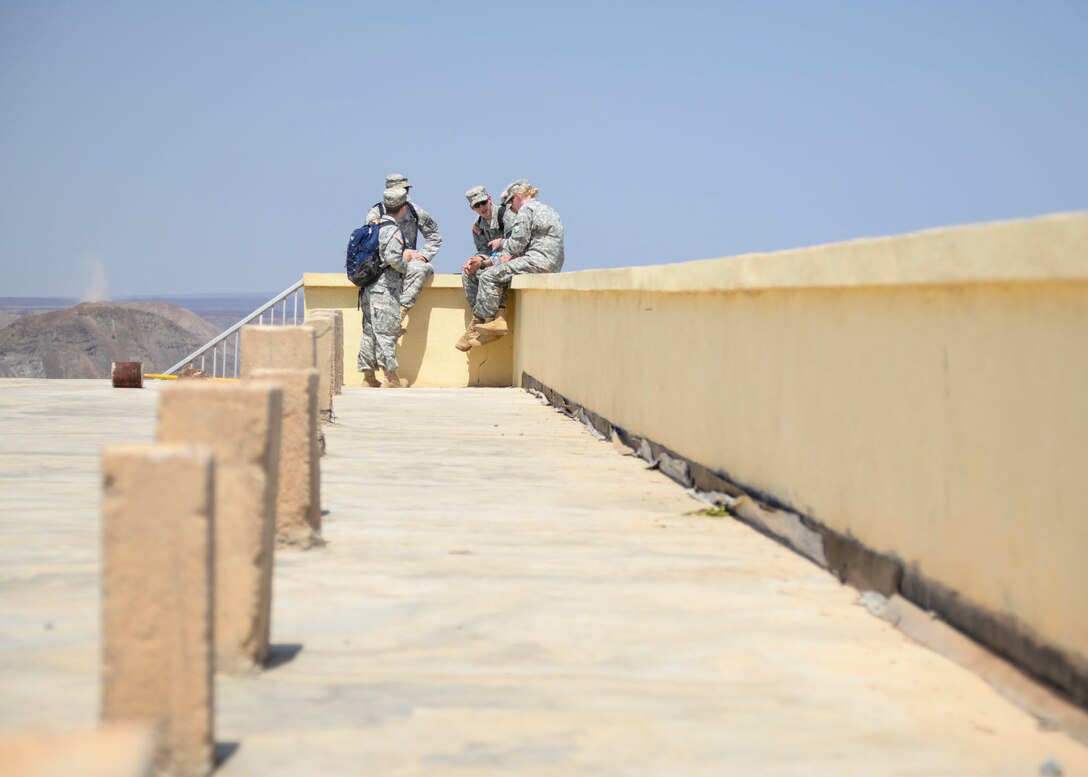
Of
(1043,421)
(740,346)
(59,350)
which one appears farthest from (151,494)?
(59,350)

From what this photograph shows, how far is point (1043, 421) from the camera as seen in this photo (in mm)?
3912

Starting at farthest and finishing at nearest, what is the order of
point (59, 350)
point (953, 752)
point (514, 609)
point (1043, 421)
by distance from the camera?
point (59, 350), point (514, 609), point (1043, 421), point (953, 752)

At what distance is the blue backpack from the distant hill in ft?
44.5

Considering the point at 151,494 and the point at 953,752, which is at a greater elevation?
the point at 151,494

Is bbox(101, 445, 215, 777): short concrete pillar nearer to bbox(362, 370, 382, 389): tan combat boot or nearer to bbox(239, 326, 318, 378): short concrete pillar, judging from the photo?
bbox(239, 326, 318, 378): short concrete pillar

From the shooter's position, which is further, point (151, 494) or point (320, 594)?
point (320, 594)

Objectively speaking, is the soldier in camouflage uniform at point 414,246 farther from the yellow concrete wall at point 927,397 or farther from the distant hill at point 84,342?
the distant hill at point 84,342

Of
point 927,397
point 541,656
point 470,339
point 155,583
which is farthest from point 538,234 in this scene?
point 155,583

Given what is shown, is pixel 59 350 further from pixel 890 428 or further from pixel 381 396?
pixel 890 428

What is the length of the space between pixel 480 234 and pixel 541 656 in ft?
51.2

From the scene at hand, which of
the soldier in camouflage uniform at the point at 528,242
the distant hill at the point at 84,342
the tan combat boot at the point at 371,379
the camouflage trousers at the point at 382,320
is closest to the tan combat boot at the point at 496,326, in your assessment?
the soldier in camouflage uniform at the point at 528,242

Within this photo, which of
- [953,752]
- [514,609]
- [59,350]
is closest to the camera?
[953,752]

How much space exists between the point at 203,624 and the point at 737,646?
190 cm

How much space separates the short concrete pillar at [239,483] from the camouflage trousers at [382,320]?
15053 millimetres
